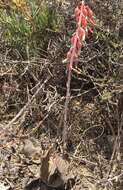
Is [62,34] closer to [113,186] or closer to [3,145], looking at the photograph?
[3,145]

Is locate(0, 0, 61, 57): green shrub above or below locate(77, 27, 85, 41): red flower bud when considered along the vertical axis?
Result: above

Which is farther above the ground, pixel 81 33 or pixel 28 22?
pixel 28 22

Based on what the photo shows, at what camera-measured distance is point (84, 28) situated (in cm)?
179

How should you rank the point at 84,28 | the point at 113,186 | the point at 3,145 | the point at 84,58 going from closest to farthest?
the point at 84,28 < the point at 113,186 < the point at 3,145 < the point at 84,58

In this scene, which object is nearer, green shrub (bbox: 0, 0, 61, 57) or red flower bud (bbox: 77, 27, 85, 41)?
red flower bud (bbox: 77, 27, 85, 41)

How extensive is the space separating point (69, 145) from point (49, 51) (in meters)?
0.57

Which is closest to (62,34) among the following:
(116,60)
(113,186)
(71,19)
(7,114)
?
(71,19)

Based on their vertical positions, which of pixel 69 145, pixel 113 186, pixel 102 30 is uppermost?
pixel 102 30

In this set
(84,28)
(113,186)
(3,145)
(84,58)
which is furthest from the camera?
(84,58)

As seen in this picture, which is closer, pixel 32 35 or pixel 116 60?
pixel 116 60

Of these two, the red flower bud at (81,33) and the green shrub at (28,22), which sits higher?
the green shrub at (28,22)

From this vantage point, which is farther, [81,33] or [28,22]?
[28,22]

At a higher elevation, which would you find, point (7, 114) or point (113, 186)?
point (7, 114)

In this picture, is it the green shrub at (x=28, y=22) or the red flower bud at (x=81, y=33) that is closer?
the red flower bud at (x=81, y=33)
